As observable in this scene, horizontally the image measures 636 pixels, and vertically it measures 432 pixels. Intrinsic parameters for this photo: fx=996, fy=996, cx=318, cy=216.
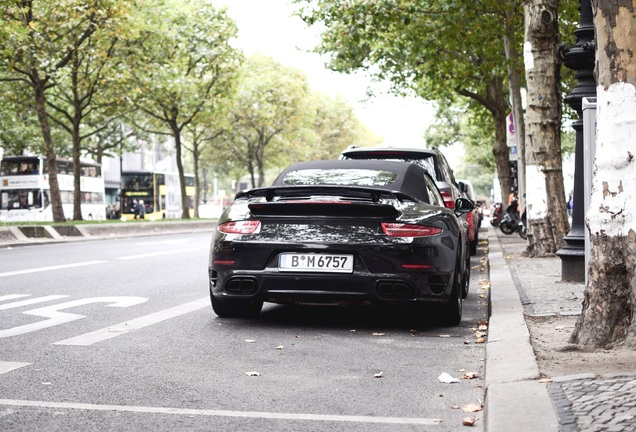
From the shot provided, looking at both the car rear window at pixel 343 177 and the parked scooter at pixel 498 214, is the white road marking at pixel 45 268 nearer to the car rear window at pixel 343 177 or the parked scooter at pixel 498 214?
the car rear window at pixel 343 177

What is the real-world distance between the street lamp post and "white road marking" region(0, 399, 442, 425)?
599 cm

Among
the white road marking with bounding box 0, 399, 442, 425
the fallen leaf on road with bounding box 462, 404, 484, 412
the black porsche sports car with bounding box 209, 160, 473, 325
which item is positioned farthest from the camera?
the black porsche sports car with bounding box 209, 160, 473, 325

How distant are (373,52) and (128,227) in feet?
33.2

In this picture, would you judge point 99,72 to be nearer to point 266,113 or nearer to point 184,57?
point 184,57

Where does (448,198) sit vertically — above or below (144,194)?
above

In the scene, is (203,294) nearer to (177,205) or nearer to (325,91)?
(177,205)

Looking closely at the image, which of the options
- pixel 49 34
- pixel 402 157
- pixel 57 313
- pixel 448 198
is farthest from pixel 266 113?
pixel 57 313

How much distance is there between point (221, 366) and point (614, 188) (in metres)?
2.60

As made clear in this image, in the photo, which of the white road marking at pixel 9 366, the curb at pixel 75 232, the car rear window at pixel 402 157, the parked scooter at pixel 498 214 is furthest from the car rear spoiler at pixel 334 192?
the parked scooter at pixel 498 214

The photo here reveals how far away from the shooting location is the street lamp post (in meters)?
9.70

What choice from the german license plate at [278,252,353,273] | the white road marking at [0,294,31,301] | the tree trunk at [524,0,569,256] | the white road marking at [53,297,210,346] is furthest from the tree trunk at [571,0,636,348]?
the tree trunk at [524,0,569,256]

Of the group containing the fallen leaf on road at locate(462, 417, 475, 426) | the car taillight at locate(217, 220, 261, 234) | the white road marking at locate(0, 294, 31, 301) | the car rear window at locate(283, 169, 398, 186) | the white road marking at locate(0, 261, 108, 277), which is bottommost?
the white road marking at locate(0, 261, 108, 277)

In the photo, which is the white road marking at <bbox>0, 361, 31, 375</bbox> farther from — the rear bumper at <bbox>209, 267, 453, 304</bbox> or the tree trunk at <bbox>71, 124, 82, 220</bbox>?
the tree trunk at <bbox>71, 124, 82, 220</bbox>

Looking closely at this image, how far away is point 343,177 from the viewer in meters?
8.42
